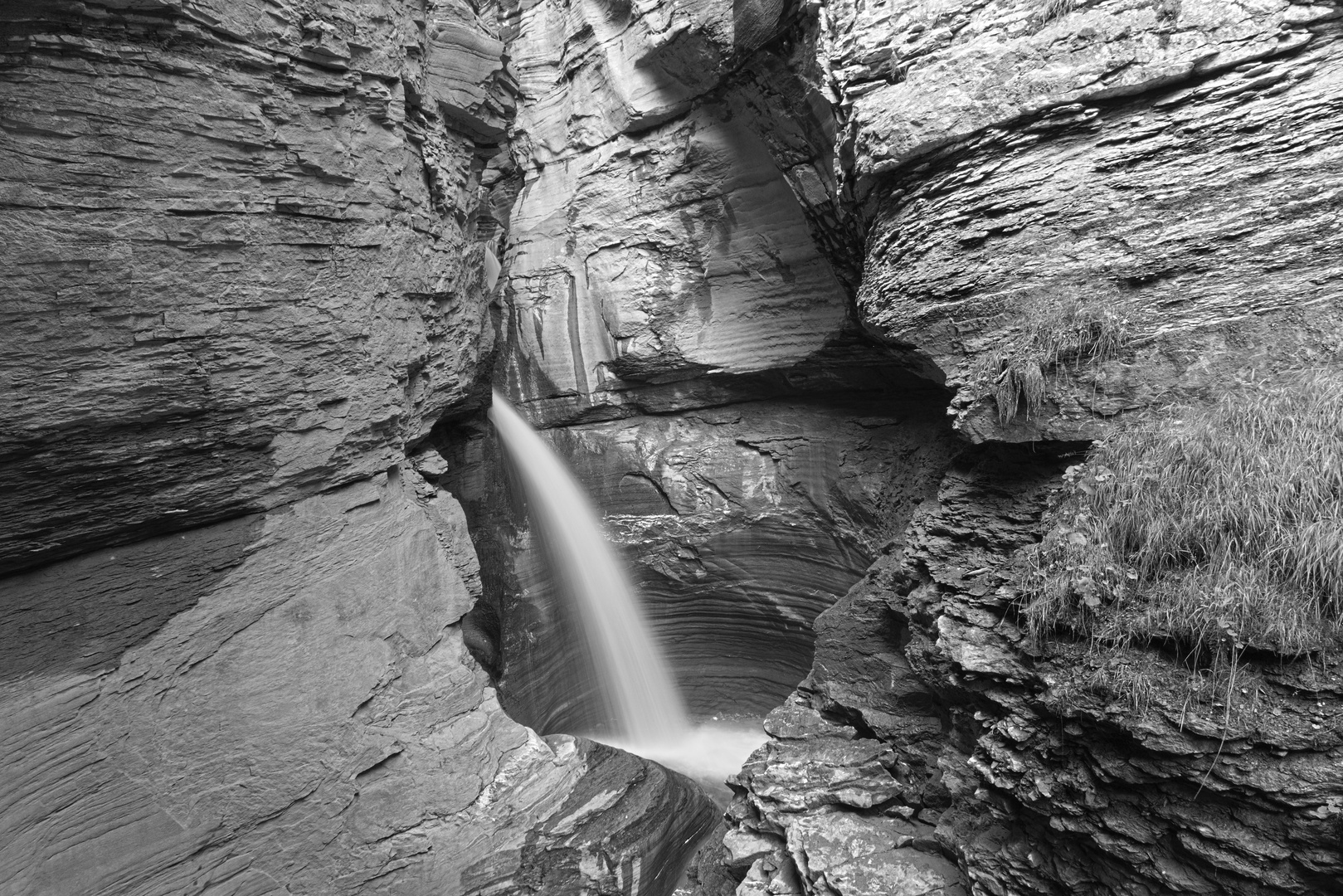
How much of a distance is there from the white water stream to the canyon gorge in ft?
7.16

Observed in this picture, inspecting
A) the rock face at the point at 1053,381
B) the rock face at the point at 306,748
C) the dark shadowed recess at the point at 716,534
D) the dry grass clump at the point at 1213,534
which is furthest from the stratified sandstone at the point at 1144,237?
the rock face at the point at 306,748

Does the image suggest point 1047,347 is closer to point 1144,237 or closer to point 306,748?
point 1144,237

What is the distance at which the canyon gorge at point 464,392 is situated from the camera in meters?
3.89

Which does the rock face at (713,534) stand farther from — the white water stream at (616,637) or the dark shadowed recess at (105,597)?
the dark shadowed recess at (105,597)

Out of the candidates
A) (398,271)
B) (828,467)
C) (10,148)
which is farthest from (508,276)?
(10,148)

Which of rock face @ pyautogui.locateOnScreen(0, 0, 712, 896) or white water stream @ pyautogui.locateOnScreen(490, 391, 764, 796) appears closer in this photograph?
rock face @ pyautogui.locateOnScreen(0, 0, 712, 896)

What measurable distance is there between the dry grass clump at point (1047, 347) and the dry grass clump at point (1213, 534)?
664mm

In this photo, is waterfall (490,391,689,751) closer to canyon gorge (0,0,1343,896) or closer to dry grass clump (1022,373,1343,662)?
canyon gorge (0,0,1343,896)

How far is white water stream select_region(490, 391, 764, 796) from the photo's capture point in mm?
9234

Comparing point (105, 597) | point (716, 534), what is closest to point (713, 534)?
point (716, 534)

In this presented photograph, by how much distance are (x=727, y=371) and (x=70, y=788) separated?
7213 mm

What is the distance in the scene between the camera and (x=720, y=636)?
31.0 ft

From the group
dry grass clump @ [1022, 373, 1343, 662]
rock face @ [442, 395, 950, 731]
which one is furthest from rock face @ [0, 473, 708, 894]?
dry grass clump @ [1022, 373, 1343, 662]

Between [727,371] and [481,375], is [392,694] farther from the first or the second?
[727,371]
